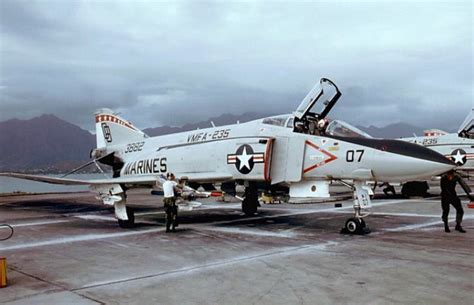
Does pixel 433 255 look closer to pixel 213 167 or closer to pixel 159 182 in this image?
pixel 213 167

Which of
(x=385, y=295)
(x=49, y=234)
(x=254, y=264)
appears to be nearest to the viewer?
Answer: (x=385, y=295)

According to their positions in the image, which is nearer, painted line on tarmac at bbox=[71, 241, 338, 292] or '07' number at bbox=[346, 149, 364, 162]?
painted line on tarmac at bbox=[71, 241, 338, 292]

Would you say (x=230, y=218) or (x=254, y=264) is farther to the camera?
(x=230, y=218)

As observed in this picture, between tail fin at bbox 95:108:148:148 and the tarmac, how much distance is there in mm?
6619

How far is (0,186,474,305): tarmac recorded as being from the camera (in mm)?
4699

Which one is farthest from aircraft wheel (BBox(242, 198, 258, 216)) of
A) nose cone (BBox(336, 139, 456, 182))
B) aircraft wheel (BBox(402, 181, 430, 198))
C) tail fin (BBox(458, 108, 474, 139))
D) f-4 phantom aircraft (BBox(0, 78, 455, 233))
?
tail fin (BBox(458, 108, 474, 139))

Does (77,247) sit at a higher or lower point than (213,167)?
lower

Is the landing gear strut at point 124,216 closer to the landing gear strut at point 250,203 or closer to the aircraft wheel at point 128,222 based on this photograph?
the aircraft wheel at point 128,222

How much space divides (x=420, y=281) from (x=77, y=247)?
6073mm

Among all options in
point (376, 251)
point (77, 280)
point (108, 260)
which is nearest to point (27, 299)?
point (77, 280)

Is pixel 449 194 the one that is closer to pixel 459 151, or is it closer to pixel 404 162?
pixel 404 162

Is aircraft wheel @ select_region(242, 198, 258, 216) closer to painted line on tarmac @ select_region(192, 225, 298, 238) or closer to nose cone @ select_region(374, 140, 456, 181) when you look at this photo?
painted line on tarmac @ select_region(192, 225, 298, 238)

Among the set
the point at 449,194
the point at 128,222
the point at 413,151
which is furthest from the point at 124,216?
the point at 449,194

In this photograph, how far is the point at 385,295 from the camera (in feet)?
15.1
